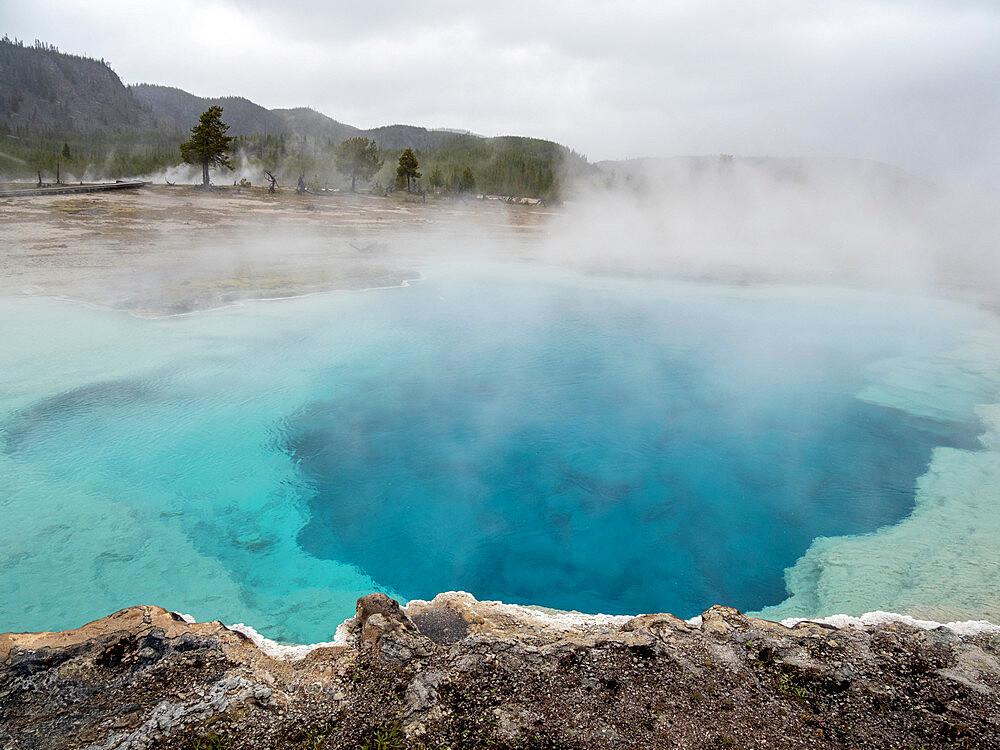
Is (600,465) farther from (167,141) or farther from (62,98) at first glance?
(62,98)

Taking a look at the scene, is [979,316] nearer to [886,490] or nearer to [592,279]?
[592,279]

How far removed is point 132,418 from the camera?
7.12m

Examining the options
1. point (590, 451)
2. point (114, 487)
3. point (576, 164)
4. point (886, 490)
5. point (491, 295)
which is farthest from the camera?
point (576, 164)

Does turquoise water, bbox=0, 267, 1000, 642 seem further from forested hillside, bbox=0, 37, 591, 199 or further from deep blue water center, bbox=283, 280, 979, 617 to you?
forested hillside, bbox=0, 37, 591, 199

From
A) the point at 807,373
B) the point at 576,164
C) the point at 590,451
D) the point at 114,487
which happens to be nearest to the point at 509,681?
the point at 590,451

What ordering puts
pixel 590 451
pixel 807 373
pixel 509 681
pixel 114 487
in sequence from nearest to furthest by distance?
pixel 509 681, pixel 114 487, pixel 590 451, pixel 807 373

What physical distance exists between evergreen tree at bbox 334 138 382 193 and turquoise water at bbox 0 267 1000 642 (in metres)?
34.3

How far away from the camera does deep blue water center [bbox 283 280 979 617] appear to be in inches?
203

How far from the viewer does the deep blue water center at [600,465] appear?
5.16m

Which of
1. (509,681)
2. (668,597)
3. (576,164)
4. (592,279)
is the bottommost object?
(668,597)

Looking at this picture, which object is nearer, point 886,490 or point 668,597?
point 668,597

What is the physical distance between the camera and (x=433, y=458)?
6.78m

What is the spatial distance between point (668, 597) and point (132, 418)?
655cm

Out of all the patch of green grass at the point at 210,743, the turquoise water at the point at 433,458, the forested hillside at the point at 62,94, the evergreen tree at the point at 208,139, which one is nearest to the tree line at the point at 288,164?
the evergreen tree at the point at 208,139
